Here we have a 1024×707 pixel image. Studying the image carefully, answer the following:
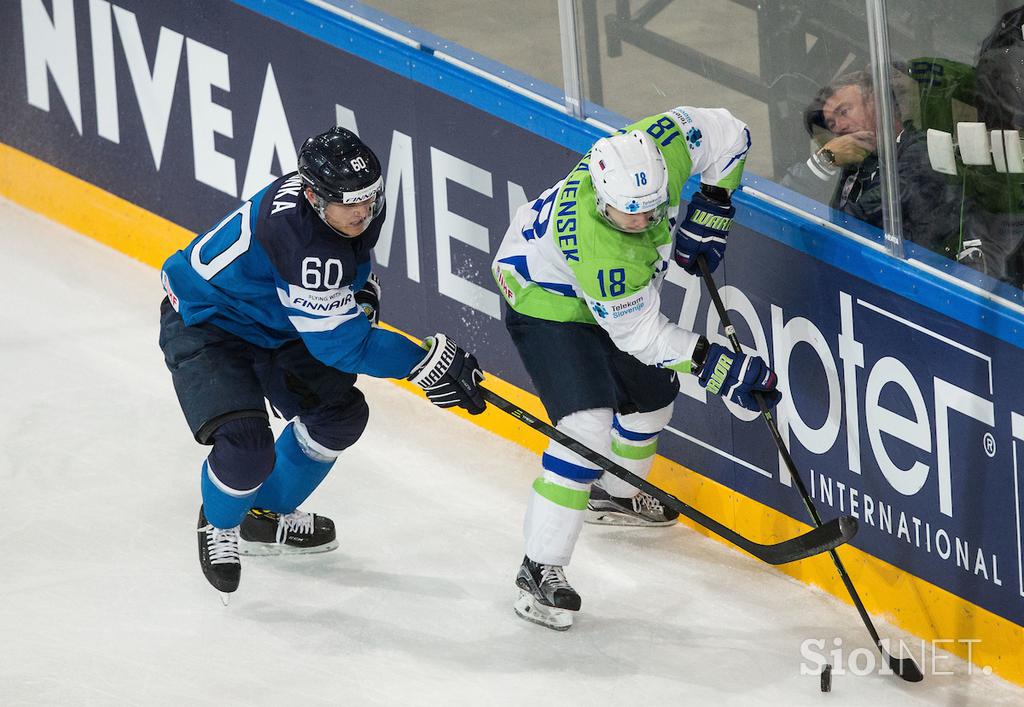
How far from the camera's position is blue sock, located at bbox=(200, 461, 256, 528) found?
4.32 m

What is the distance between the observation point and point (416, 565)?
4.65 meters

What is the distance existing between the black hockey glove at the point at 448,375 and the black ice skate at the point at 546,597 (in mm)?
465

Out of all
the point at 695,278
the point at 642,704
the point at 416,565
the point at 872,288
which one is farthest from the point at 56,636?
the point at 872,288

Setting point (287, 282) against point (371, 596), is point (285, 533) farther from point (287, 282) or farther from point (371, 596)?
point (287, 282)

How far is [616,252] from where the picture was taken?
4012 mm

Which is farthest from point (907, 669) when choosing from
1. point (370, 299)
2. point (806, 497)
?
point (370, 299)

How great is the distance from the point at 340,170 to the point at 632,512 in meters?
1.40

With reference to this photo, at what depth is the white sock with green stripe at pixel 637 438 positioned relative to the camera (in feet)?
14.9

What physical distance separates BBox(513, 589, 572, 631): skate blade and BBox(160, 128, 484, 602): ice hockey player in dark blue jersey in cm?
51

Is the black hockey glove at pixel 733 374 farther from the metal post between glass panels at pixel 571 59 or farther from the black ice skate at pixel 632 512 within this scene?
the metal post between glass panels at pixel 571 59

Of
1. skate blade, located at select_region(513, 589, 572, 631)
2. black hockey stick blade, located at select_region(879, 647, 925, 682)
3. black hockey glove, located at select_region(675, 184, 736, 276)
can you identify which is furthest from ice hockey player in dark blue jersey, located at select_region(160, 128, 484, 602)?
black hockey stick blade, located at select_region(879, 647, 925, 682)

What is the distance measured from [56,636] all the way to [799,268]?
2.04 meters

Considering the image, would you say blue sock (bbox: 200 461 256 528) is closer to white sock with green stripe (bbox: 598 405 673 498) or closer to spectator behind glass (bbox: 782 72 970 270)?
white sock with green stripe (bbox: 598 405 673 498)

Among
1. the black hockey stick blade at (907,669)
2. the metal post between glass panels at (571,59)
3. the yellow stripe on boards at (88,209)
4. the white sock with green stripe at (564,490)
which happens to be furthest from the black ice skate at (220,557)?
the yellow stripe on boards at (88,209)
